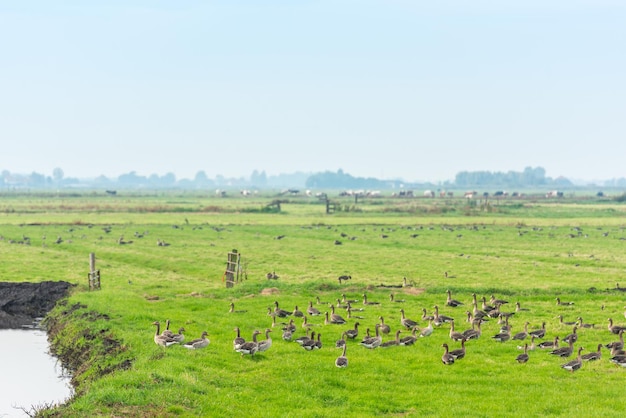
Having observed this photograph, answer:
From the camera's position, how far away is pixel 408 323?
2970 centimetres

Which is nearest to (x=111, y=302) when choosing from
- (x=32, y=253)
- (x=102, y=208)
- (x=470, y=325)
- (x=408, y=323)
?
(x=408, y=323)

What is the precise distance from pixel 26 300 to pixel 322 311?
1926cm

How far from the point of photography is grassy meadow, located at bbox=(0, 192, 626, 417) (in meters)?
20.2

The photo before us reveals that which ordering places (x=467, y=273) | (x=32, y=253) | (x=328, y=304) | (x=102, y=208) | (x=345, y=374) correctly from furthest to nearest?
1. (x=102, y=208)
2. (x=32, y=253)
3. (x=467, y=273)
4. (x=328, y=304)
5. (x=345, y=374)

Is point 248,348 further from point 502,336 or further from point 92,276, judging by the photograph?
point 92,276

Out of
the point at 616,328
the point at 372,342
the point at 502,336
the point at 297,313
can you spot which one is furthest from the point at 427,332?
the point at 616,328

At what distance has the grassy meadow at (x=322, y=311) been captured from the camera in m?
20.2

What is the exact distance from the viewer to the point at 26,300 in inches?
1663

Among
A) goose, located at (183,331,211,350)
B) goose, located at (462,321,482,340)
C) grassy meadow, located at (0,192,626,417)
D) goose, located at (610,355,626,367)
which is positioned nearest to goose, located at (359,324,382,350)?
grassy meadow, located at (0,192,626,417)

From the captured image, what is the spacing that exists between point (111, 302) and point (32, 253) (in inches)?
1247

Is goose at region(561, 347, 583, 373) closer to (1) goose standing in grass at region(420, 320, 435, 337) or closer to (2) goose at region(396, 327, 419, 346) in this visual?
(2) goose at region(396, 327, 419, 346)

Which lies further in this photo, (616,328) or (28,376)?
(616,328)

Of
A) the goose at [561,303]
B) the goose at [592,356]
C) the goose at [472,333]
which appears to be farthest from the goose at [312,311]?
the goose at [561,303]

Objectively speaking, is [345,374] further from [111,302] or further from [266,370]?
[111,302]
